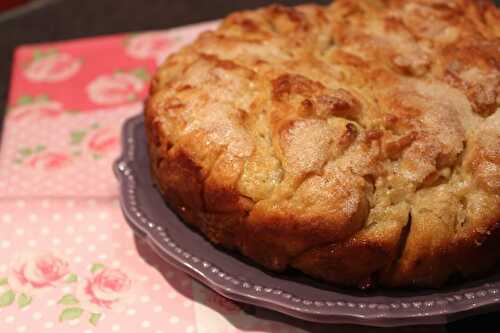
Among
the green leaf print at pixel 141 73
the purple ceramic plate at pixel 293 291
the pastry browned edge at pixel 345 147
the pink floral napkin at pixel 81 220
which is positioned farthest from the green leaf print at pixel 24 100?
the purple ceramic plate at pixel 293 291

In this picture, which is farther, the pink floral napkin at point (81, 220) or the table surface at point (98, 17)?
the table surface at point (98, 17)

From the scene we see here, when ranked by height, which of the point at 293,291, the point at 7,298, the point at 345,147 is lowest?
the point at 7,298

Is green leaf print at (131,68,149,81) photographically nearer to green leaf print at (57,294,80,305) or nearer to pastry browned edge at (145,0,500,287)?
pastry browned edge at (145,0,500,287)

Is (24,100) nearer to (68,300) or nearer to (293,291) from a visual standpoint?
(68,300)

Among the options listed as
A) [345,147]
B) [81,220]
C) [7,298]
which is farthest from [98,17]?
[345,147]

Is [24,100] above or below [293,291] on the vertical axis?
below

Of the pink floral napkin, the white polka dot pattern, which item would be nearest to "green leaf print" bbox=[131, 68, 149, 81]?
the pink floral napkin

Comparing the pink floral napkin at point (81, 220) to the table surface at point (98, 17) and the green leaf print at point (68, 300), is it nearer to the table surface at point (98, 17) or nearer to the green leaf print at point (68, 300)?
the green leaf print at point (68, 300)

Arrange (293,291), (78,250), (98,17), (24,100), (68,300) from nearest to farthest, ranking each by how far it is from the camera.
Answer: (293,291)
(68,300)
(78,250)
(24,100)
(98,17)
